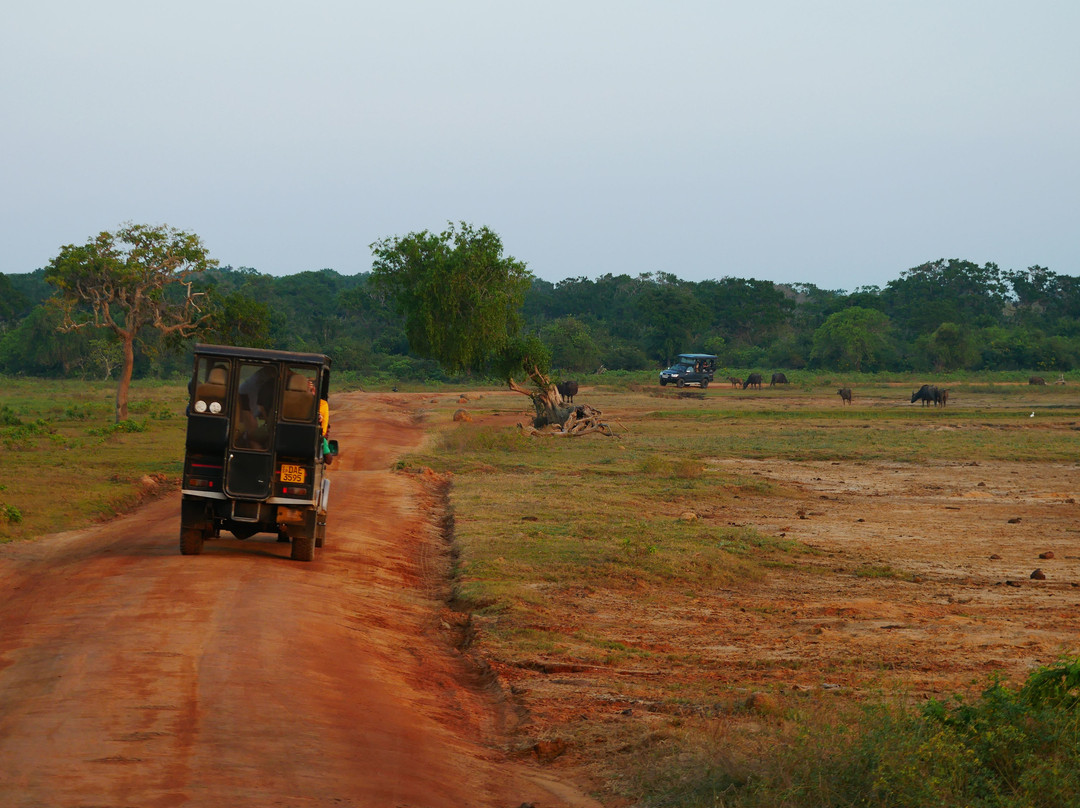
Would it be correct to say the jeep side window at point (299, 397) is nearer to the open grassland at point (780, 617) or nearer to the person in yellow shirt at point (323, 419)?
the person in yellow shirt at point (323, 419)

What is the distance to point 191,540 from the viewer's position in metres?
13.4

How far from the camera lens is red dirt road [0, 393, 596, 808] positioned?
613 cm

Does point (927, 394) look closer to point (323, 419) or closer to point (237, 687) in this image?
point (323, 419)

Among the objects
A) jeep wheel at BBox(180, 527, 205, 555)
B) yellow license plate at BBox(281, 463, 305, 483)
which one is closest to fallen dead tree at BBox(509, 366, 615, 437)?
jeep wheel at BBox(180, 527, 205, 555)

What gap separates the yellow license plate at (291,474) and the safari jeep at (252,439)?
1 centimetres

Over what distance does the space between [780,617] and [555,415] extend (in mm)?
29182

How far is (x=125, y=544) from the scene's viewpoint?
48.7 ft

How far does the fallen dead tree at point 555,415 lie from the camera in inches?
1565

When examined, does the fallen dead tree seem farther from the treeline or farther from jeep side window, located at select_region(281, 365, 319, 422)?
the treeline

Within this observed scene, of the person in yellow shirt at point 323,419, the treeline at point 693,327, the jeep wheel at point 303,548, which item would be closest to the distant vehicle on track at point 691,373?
the treeline at point 693,327

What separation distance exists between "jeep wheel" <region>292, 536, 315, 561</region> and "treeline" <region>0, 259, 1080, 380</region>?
57754 mm

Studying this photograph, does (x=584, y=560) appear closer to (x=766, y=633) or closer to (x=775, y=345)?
(x=766, y=633)

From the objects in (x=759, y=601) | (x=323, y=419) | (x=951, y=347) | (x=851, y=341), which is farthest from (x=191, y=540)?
(x=951, y=347)

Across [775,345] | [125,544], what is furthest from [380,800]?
[775,345]
